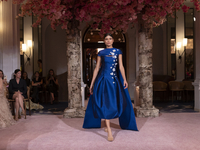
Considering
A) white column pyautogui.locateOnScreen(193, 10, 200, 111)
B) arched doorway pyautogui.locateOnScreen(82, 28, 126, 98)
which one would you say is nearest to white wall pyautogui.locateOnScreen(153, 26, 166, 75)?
arched doorway pyautogui.locateOnScreen(82, 28, 126, 98)

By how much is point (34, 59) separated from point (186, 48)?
6670 millimetres

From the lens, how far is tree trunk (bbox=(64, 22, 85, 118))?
5.29 meters

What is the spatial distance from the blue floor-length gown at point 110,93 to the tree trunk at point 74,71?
1.32 m

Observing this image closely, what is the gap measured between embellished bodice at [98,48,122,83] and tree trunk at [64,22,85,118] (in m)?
1.53

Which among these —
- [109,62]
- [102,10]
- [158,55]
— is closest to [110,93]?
[109,62]

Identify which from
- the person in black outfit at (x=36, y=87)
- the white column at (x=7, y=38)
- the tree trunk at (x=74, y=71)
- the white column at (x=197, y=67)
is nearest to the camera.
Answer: the tree trunk at (x=74, y=71)

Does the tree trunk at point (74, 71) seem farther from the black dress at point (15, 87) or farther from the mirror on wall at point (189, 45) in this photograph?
the mirror on wall at point (189, 45)

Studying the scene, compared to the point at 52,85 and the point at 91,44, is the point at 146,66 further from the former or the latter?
the point at 91,44

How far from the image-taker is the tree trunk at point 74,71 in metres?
5.29

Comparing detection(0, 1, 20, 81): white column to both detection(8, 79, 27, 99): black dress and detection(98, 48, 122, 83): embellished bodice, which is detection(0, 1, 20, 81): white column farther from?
detection(98, 48, 122, 83): embellished bodice

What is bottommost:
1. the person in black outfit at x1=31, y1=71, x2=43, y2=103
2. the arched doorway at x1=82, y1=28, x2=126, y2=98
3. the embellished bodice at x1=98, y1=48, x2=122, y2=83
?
the person in black outfit at x1=31, y1=71, x2=43, y2=103

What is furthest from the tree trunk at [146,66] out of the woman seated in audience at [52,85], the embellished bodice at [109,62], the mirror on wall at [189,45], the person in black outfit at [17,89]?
the mirror on wall at [189,45]

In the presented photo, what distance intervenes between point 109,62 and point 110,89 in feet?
1.45

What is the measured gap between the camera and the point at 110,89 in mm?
3752
